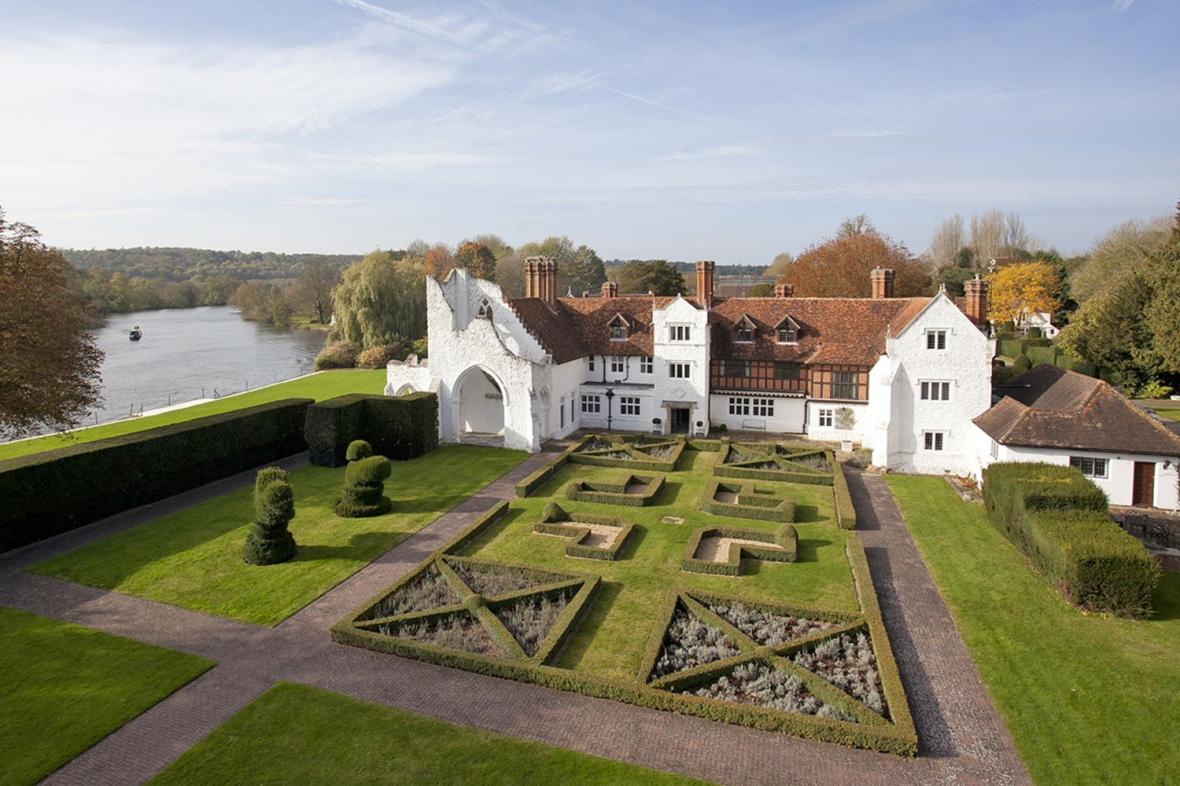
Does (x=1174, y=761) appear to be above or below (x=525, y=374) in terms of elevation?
below

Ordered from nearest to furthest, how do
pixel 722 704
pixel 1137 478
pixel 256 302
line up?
pixel 722 704, pixel 1137 478, pixel 256 302

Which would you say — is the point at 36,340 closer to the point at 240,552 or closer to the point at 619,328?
the point at 240,552

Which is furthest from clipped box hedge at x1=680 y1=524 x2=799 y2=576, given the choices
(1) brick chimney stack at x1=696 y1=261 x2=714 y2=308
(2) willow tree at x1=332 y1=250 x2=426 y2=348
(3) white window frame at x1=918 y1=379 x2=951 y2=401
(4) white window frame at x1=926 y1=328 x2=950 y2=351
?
(2) willow tree at x1=332 y1=250 x2=426 y2=348

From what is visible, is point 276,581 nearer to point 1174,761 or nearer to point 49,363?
point 49,363

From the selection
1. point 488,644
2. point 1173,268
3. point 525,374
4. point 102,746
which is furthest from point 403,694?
point 1173,268

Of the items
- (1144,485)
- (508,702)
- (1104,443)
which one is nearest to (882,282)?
(1104,443)

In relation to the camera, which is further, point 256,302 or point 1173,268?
point 256,302

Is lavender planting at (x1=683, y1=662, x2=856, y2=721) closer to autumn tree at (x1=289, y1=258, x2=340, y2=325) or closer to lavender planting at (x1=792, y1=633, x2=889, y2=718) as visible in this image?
lavender planting at (x1=792, y1=633, x2=889, y2=718)
